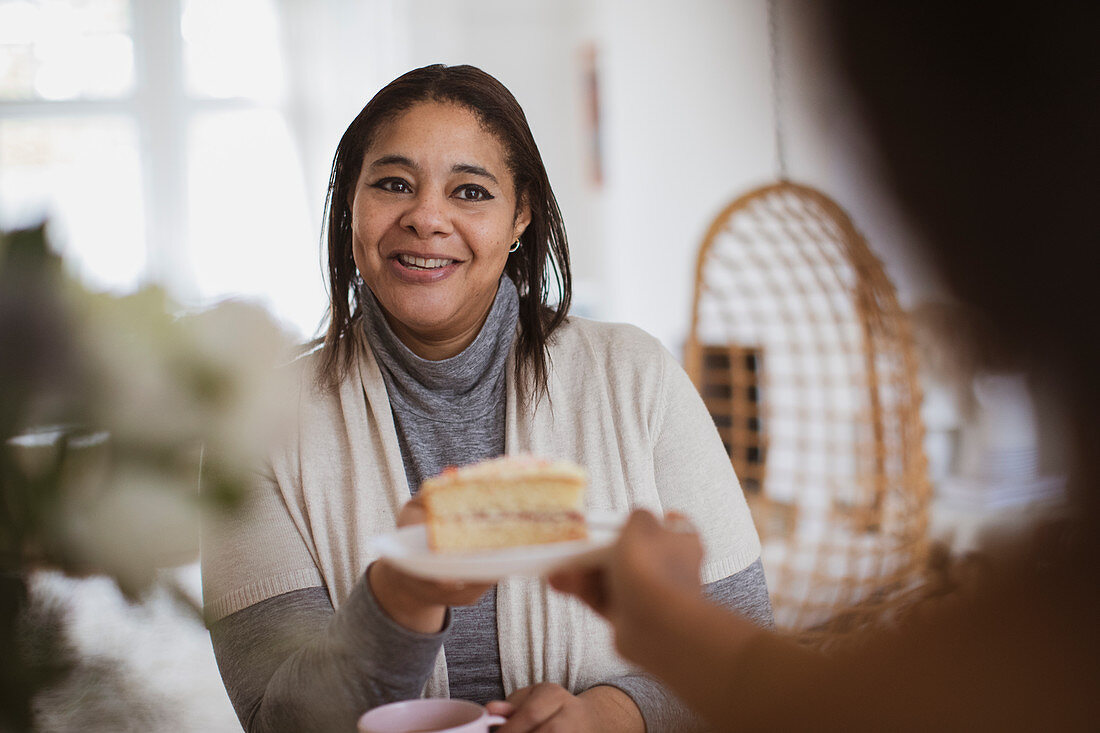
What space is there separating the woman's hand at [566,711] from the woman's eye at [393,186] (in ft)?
2.31

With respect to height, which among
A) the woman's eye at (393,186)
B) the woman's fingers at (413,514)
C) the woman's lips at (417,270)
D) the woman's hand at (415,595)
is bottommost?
the woman's hand at (415,595)

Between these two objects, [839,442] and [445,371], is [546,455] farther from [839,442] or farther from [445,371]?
[839,442]

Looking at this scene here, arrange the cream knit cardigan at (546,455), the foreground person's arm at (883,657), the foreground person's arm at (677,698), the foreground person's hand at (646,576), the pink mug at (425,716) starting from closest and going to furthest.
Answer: the foreground person's arm at (883,657)
the foreground person's hand at (646,576)
the pink mug at (425,716)
the foreground person's arm at (677,698)
the cream knit cardigan at (546,455)

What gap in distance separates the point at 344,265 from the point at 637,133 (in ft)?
11.8

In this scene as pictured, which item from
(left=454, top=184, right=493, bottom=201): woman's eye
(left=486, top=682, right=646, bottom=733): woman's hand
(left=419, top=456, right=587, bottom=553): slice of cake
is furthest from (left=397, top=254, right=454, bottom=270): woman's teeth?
(left=486, top=682, right=646, bottom=733): woman's hand

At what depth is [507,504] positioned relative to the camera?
90 centimetres

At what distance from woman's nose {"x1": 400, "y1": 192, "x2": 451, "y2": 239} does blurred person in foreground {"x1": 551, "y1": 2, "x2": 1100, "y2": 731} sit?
0.83 metres

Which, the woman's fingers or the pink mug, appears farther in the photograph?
the woman's fingers

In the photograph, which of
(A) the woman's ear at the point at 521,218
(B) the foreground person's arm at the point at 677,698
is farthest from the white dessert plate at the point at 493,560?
(A) the woman's ear at the point at 521,218

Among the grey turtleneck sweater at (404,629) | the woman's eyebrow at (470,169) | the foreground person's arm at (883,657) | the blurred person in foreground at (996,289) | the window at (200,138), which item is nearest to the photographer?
the blurred person in foreground at (996,289)

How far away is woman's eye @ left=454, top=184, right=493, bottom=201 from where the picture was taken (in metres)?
1.33

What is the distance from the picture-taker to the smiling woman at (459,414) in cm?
119

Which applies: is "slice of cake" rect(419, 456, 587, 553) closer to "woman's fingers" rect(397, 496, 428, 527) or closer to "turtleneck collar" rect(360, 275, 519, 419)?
"woman's fingers" rect(397, 496, 428, 527)

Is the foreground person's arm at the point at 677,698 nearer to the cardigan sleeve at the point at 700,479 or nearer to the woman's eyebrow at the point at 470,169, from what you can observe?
the cardigan sleeve at the point at 700,479
